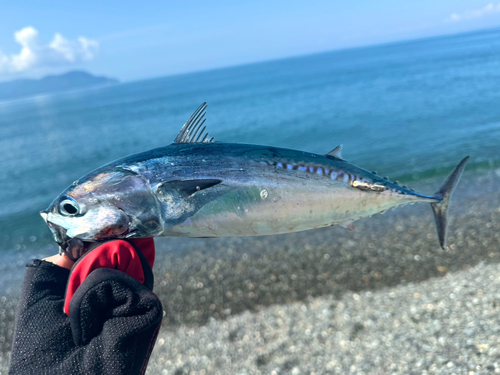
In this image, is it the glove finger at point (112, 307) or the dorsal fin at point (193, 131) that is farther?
the dorsal fin at point (193, 131)

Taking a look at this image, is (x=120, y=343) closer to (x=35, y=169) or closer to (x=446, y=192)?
(x=446, y=192)

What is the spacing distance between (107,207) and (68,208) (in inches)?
9.6

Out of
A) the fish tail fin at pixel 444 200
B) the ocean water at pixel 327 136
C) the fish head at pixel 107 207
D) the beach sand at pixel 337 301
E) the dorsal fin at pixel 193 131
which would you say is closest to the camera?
the fish head at pixel 107 207

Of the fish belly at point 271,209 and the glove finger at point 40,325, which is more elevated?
the fish belly at point 271,209

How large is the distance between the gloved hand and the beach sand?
15.0 ft

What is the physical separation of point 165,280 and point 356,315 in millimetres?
4932

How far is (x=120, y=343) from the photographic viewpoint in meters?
2.45

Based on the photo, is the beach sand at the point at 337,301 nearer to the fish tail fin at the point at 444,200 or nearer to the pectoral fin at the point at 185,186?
the fish tail fin at the point at 444,200

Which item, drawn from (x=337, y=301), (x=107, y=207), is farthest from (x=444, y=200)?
(x=337, y=301)

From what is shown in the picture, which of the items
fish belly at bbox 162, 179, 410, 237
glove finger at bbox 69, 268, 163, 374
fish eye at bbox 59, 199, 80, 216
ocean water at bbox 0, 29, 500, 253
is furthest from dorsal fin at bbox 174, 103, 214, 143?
ocean water at bbox 0, 29, 500, 253

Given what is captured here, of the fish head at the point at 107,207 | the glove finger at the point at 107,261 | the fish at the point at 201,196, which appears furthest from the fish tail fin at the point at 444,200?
the glove finger at the point at 107,261

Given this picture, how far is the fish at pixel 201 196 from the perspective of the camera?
6.93ft

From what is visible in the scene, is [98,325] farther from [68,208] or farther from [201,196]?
[201,196]

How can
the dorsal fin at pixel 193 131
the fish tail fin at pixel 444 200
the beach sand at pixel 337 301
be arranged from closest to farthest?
the dorsal fin at pixel 193 131 → the fish tail fin at pixel 444 200 → the beach sand at pixel 337 301
